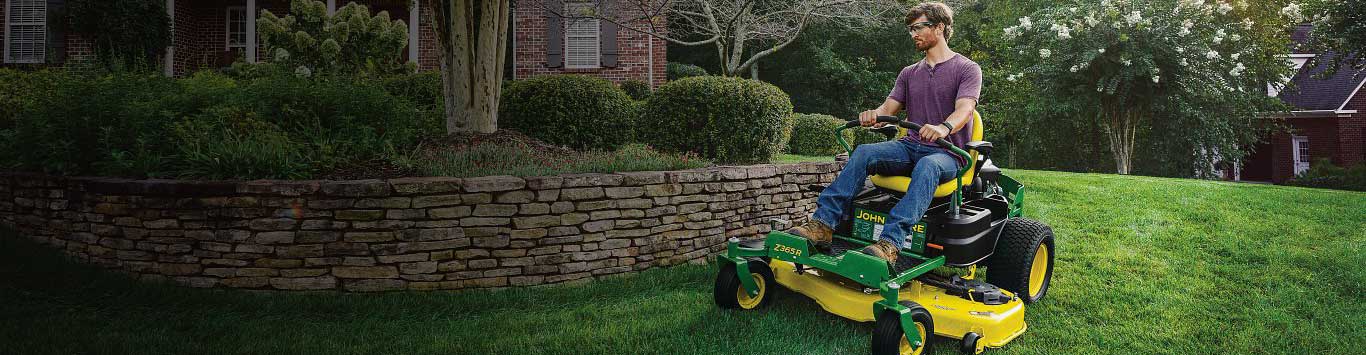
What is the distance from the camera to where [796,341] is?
3914mm

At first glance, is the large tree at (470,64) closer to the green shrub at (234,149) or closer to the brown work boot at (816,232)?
the green shrub at (234,149)

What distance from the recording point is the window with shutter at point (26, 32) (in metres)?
15.5

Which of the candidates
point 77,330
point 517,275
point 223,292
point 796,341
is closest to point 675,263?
point 517,275

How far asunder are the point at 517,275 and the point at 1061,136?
16858 millimetres

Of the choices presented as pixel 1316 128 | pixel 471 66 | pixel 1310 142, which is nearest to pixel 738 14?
pixel 471 66

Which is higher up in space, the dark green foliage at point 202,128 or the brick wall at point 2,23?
the brick wall at point 2,23

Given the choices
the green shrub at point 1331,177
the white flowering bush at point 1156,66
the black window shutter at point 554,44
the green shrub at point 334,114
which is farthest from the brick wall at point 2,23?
the green shrub at point 1331,177

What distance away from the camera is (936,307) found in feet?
12.1

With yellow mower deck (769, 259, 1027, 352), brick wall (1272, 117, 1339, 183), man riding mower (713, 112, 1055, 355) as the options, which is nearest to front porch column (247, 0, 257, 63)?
man riding mower (713, 112, 1055, 355)

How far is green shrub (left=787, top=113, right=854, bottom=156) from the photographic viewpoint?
10.2 m

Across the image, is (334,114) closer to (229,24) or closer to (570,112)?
(570,112)

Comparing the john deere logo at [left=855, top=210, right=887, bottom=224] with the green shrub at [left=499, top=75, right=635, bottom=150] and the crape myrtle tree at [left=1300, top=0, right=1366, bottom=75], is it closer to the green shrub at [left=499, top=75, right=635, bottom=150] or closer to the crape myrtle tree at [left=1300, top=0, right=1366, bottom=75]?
the green shrub at [left=499, top=75, right=635, bottom=150]

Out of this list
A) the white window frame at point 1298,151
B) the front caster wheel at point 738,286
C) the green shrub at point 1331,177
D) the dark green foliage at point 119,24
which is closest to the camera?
the front caster wheel at point 738,286

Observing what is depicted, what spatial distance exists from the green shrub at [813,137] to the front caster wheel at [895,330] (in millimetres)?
6679
